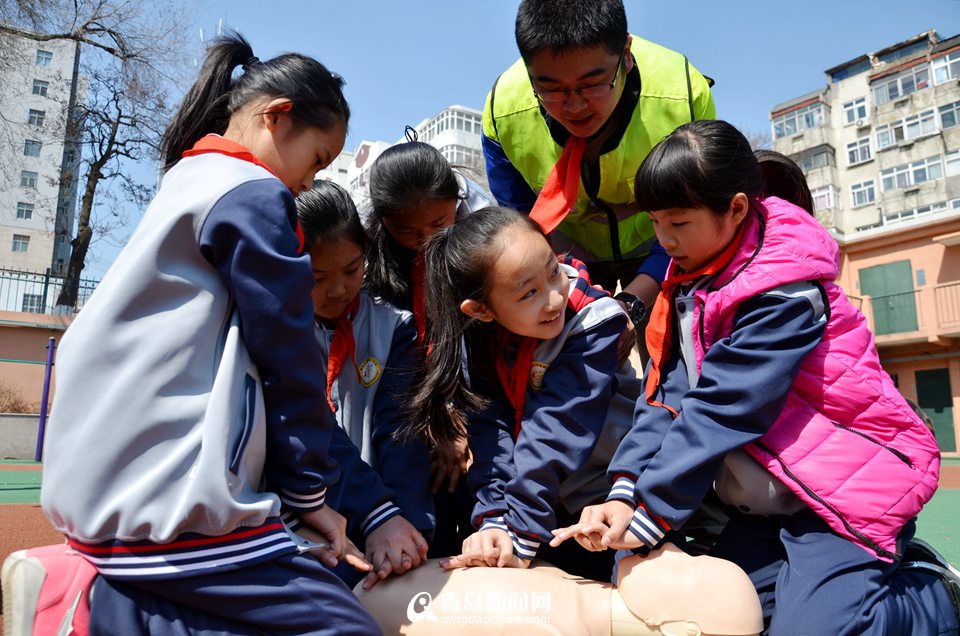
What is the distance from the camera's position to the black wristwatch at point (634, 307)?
217 centimetres

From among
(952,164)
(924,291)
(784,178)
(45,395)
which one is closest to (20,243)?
(45,395)

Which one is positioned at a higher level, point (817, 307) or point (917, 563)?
point (817, 307)

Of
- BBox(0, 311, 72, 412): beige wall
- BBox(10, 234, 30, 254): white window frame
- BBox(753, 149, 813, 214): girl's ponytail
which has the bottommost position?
BBox(753, 149, 813, 214): girl's ponytail

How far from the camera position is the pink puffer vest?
151 cm

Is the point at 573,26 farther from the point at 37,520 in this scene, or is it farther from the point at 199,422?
the point at 37,520

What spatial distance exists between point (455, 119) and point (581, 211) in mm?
32503

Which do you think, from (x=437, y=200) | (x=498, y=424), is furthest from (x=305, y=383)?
(x=437, y=200)

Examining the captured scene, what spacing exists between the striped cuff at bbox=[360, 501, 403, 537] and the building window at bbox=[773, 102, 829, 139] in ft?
104

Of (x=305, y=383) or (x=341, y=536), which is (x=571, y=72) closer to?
(x=305, y=383)

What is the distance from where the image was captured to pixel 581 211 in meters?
2.46

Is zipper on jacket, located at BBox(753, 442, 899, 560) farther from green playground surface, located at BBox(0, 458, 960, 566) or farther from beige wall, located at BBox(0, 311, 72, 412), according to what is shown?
beige wall, located at BBox(0, 311, 72, 412)

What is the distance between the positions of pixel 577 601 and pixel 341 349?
0.97m

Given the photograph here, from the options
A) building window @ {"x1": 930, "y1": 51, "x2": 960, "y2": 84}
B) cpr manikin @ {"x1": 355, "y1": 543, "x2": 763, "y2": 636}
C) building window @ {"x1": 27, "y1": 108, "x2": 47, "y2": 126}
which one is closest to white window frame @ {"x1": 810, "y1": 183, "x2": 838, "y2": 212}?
building window @ {"x1": 930, "y1": 51, "x2": 960, "y2": 84}

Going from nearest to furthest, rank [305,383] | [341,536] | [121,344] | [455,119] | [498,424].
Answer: [121,344] → [305,383] → [341,536] → [498,424] → [455,119]
